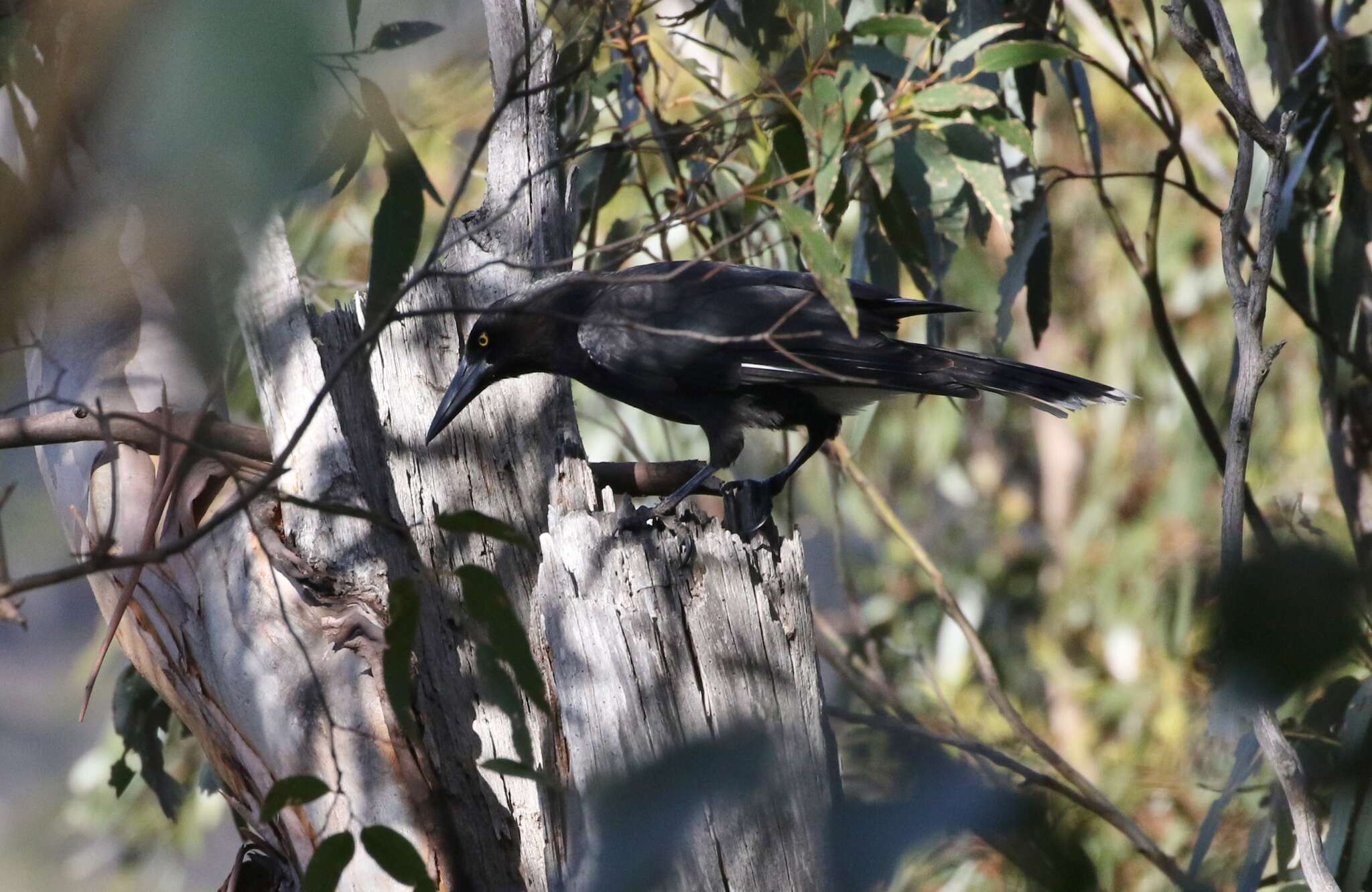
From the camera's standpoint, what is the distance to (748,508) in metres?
2.30

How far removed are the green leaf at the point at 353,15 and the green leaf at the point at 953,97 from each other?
5.94 feet

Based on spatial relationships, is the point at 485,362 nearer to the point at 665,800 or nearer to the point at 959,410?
the point at 665,800

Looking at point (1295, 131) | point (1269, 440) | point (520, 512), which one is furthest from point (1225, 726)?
point (1269, 440)

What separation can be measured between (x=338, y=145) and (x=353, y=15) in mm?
202

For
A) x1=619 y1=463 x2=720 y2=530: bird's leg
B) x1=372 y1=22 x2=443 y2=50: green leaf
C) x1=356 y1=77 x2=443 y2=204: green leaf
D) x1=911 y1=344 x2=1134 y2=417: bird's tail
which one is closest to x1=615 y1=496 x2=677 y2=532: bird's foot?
x1=619 y1=463 x2=720 y2=530: bird's leg

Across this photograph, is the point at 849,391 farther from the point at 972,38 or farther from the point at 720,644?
the point at 720,644

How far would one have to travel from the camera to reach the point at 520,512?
2.30 metres

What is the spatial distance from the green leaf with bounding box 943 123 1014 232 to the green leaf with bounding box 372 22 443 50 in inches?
73.1

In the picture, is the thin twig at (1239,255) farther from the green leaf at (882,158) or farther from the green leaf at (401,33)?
the green leaf at (401,33)

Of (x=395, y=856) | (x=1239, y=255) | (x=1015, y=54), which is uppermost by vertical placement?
(x=1015, y=54)

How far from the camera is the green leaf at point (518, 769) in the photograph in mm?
1213

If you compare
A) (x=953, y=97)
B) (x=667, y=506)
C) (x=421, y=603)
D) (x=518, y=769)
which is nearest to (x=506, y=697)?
(x=518, y=769)

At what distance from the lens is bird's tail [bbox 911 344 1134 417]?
2.44 meters

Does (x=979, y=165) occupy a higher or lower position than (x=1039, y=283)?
higher
